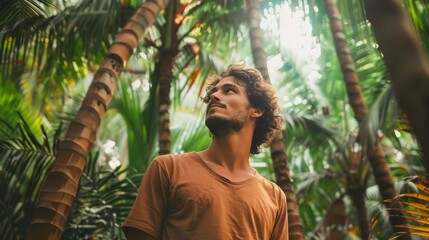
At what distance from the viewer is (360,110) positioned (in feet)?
16.9

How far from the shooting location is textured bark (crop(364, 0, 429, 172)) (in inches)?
34.8

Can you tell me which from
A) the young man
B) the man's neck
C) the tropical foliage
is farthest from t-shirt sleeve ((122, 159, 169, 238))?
the tropical foliage

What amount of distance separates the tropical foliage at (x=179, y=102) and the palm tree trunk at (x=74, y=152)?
0.23 meters

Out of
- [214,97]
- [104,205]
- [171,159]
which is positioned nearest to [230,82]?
[214,97]

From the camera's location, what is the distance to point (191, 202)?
258 cm

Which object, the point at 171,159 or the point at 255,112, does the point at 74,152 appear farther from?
the point at 255,112

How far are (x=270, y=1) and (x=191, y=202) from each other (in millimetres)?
3235

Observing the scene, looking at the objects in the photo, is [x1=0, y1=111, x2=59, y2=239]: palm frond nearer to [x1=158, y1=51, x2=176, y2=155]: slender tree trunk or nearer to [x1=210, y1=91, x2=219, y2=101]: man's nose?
[x1=158, y1=51, x2=176, y2=155]: slender tree trunk

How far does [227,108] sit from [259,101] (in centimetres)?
28

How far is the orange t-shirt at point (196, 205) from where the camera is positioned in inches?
99.8

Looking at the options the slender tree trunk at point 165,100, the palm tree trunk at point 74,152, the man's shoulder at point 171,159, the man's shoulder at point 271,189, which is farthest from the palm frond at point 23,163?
the man's shoulder at point 271,189

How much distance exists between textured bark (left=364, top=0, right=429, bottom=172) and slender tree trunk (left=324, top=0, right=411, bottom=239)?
3194 millimetres

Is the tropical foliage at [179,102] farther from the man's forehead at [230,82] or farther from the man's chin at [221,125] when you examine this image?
the man's chin at [221,125]

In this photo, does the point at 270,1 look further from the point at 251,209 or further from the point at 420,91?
the point at 420,91
